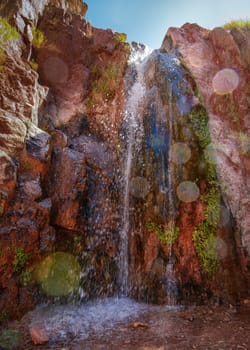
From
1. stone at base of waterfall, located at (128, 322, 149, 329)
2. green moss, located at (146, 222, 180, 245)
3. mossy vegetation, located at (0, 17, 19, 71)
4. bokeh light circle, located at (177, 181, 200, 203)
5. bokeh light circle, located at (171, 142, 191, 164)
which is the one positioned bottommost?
stone at base of waterfall, located at (128, 322, 149, 329)

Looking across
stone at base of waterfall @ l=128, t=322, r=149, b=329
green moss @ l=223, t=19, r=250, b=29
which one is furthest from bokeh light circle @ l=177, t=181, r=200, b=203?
green moss @ l=223, t=19, r=250, b=29

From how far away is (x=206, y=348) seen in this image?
3.46m

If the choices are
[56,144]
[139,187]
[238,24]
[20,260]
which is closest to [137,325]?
[20,260]

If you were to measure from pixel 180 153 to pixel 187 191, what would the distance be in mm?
1016

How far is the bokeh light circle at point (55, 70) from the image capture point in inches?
354

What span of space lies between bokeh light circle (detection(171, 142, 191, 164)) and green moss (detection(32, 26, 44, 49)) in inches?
235

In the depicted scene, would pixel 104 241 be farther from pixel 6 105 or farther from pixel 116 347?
pixel 6 105

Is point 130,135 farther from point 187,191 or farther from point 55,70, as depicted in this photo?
point 55,70

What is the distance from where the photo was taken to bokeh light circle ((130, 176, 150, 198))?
6.57 meters

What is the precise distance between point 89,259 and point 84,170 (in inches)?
85.5

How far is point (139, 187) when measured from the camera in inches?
266

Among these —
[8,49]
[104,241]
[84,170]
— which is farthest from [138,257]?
[8,49]

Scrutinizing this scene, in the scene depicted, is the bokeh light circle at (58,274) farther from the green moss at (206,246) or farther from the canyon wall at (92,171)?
the green moss at (206,246)

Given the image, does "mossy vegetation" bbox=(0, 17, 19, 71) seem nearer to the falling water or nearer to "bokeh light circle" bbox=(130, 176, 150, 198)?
the falling water
